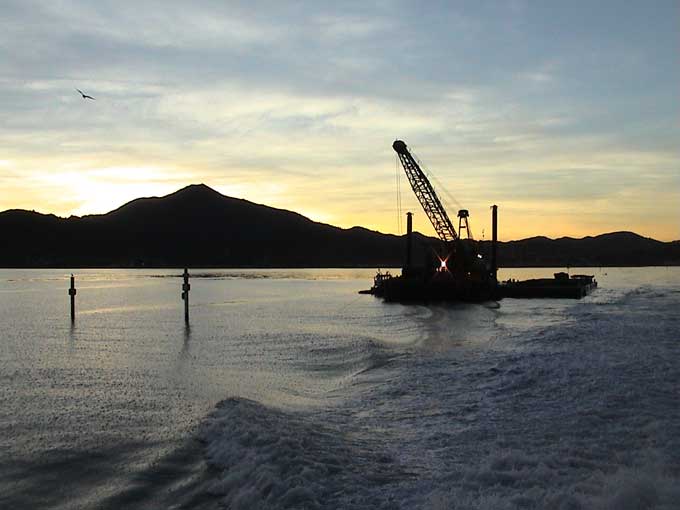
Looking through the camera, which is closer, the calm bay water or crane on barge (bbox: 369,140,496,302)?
the calm bay water

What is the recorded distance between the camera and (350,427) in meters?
11.6

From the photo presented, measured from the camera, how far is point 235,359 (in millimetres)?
23203

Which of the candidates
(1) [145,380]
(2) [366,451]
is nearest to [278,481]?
(2) [366,451]

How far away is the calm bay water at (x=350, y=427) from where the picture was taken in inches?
304

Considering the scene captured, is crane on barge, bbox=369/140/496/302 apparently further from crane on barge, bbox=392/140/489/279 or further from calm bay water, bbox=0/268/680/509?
calm bay water, bbox=0/268/680/509

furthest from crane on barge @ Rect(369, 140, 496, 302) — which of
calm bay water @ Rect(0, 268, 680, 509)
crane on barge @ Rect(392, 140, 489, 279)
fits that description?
calm bay water @ Rect(0, 268, 680, 509)

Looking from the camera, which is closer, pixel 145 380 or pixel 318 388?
pixel 318 388

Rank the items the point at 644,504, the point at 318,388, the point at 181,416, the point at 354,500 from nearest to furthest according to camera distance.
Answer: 1. the point at 644,504
2. the point at 354,500
3. the point at 181,416
4. the point at 318,388

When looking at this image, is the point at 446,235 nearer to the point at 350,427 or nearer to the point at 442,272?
the point at 442,272

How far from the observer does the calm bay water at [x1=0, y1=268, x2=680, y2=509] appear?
773 centimetres

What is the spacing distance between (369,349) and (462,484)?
18.3 metres

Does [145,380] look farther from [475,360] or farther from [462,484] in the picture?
[462,484]

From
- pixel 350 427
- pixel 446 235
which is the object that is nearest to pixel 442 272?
pixel 446 235

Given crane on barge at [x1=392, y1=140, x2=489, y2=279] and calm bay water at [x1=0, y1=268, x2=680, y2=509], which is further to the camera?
Result: crane on barge at [x1=392, y1=140, x2=489, y2=279]
